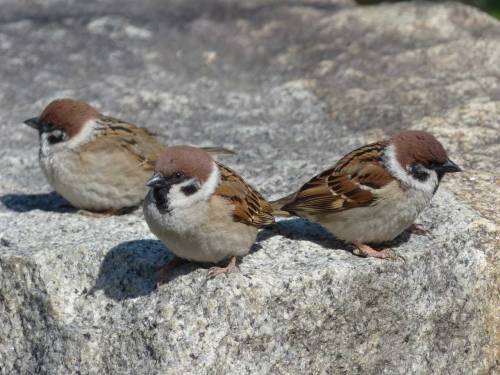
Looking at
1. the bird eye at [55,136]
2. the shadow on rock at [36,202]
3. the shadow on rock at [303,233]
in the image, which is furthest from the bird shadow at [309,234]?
the bird eye at [55,136]

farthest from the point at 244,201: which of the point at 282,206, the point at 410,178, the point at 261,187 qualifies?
the point at 261,187

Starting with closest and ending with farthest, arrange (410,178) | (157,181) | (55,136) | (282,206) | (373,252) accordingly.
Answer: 1. (157,181)
2. (373,252)
3. (410,178)
4. (282,206)
5. (55,136)

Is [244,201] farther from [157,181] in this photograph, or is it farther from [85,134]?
[85,134]

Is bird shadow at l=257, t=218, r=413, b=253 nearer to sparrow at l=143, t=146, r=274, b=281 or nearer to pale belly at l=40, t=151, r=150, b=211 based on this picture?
sparrow at l=143, t=146, r=274, b=281

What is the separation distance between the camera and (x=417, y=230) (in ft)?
14.3

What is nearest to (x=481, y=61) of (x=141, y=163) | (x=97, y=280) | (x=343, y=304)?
(x=141, y=163)

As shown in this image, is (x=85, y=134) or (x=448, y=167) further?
(x=85, y=134)

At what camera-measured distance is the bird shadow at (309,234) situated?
4.33 metres

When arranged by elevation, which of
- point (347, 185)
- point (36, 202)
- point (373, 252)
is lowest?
point (36, 202)

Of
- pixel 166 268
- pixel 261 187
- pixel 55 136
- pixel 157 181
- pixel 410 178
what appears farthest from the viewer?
pixel 55 136

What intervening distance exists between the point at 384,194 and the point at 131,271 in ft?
4.24

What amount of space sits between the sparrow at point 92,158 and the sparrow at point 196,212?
120 centimetres

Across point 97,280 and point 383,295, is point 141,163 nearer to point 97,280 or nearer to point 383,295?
point 97,280

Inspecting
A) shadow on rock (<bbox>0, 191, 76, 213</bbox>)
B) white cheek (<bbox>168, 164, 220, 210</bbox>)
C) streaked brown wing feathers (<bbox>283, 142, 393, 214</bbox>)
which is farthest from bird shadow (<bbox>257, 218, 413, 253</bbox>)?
shadow on rock (<bbox>0, 191, 76, 213</bbox>)
